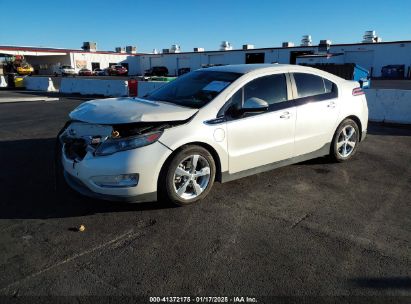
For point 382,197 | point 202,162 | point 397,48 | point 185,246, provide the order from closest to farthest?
point 185,246 < point 202,162 < point 382,197 < point 397,48

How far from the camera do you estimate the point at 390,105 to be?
31.3 ft

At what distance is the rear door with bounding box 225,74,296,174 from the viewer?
431cm

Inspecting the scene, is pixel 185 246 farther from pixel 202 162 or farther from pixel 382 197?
pixel 382 197

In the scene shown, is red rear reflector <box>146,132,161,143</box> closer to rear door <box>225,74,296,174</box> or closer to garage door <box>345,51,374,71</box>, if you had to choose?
rear door <box>225,74,296,174</box>

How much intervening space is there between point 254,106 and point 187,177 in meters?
1.18

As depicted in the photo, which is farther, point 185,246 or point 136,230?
point 136,230

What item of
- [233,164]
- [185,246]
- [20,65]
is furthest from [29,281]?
[20,65]

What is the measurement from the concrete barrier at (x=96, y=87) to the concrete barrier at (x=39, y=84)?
2.02m

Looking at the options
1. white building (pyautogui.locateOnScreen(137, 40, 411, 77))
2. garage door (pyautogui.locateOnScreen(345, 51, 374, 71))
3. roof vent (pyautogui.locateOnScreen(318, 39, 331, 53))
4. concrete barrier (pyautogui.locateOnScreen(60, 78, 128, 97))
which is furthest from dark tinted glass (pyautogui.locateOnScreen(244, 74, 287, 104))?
garage door (pyautogui.locateOnScreen(345, 51, 374, 71))

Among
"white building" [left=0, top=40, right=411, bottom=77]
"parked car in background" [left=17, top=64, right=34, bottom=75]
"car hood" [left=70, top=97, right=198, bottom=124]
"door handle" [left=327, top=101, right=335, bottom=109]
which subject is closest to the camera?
"car hood" [left=70, top=97, right=198, bottom=124]

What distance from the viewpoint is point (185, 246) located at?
3.26 m

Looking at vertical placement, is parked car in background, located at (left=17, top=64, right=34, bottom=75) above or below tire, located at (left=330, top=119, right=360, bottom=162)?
above

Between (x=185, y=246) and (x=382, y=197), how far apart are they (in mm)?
2631

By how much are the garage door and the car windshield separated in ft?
135
